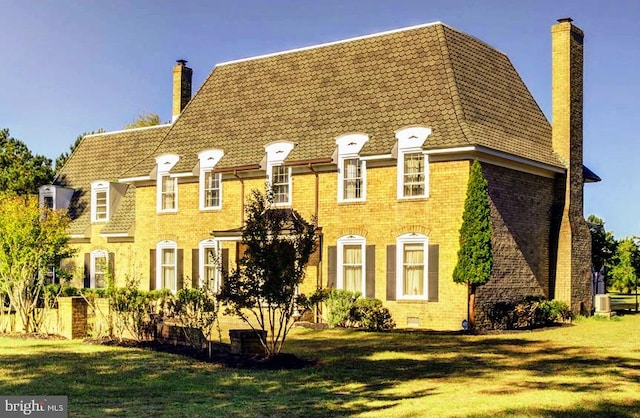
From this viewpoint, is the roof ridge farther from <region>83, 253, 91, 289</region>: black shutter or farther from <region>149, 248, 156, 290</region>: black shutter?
<region>83, 253, 91, 289</region>: black shutter

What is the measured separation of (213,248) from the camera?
103ft

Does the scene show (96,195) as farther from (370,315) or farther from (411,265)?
(411,265)

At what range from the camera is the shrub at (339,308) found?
83.9ft

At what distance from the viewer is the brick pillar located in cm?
2092

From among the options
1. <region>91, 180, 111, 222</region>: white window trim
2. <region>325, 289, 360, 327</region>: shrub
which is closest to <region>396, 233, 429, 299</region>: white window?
<region>325, 289, 360, 327</region>: shrub

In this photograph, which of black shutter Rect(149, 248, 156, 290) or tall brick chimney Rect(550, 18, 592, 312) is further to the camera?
black shutter Rect(149, 248, 156, 290)

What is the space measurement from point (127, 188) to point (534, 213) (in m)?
19.5

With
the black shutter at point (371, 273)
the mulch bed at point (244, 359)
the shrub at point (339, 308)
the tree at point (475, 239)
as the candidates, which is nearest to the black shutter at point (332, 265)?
the black shutter at point (371, 273)

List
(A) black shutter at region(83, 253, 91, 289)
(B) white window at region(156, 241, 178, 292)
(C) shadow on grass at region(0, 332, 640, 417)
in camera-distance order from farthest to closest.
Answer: (A) black shutter at region(83, 253, 91, 289)
(B) white window at region(156, 241, 178, 292)
(C) shadow on grass at region(0, 332, 640, 417)

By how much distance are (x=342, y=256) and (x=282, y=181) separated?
12.6 feet

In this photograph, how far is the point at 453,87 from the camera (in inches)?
1066

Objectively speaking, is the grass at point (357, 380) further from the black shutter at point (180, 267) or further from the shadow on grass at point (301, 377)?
the black shutter at point (180, 267)

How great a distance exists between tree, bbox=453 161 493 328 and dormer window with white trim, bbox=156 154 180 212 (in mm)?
13212

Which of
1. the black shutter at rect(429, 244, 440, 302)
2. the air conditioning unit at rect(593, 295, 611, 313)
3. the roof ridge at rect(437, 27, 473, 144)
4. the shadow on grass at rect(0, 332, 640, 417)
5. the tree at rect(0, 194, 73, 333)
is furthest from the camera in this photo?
the air conditioning unit at rect(593, 295, 611, 313)
